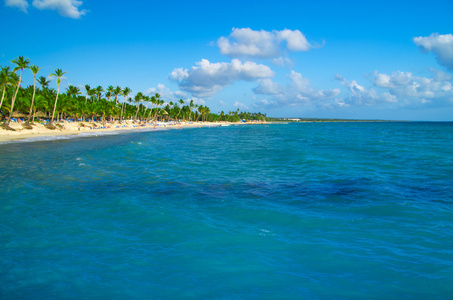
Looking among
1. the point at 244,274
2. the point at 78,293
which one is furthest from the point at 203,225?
the point at 78,293

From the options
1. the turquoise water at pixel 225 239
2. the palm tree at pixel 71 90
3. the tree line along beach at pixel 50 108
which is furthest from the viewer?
the palm tree at pixel 71 90

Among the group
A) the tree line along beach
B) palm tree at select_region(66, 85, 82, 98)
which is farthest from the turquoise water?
palm tree at select_region(66, 85, 82, 98)

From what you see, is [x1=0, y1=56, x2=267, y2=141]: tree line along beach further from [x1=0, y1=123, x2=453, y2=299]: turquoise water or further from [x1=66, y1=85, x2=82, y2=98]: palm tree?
[x1=0, y1=123, x2=453, y2=299]: turquoise water

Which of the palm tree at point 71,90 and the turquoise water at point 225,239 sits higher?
the palm tree at point 71,90

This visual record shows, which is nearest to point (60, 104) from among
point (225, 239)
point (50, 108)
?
point (50, 108)

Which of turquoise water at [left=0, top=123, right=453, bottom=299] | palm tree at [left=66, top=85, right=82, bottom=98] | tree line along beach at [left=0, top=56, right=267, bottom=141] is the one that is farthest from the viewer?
palm tree at [left=66, top=85, right=82, bottom=98]

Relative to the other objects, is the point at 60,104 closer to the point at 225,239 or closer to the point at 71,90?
the point at 71,90

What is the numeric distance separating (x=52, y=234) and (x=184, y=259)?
438cm

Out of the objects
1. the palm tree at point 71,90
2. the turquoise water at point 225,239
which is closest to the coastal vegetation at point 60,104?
the palm tree at point 71,90

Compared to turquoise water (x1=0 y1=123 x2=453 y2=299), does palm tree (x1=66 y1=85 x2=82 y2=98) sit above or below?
above

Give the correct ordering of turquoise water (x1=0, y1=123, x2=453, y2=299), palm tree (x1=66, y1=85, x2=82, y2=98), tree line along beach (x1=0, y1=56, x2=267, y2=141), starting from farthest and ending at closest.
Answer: palm tree (x1=66, y1=85, x2=82, y2=98), tree line along beach (x1=0, y1=56, x2=267, y2=141), turquoise water (x1=0, y1=123, x2=453, y2=299)

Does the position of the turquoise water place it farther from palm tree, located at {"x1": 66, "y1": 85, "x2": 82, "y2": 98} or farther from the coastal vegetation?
palm tree, located at {"x1": 66, "y1": 85, "x2": 82, "y2": 98}

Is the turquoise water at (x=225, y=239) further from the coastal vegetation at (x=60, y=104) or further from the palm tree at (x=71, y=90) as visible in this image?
the palm tree at (x=71, y=90)

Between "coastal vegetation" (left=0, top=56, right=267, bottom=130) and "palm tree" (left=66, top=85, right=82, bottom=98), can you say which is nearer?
"coastal vegetation" (left=0, top=56, right=267, bottom=130)
